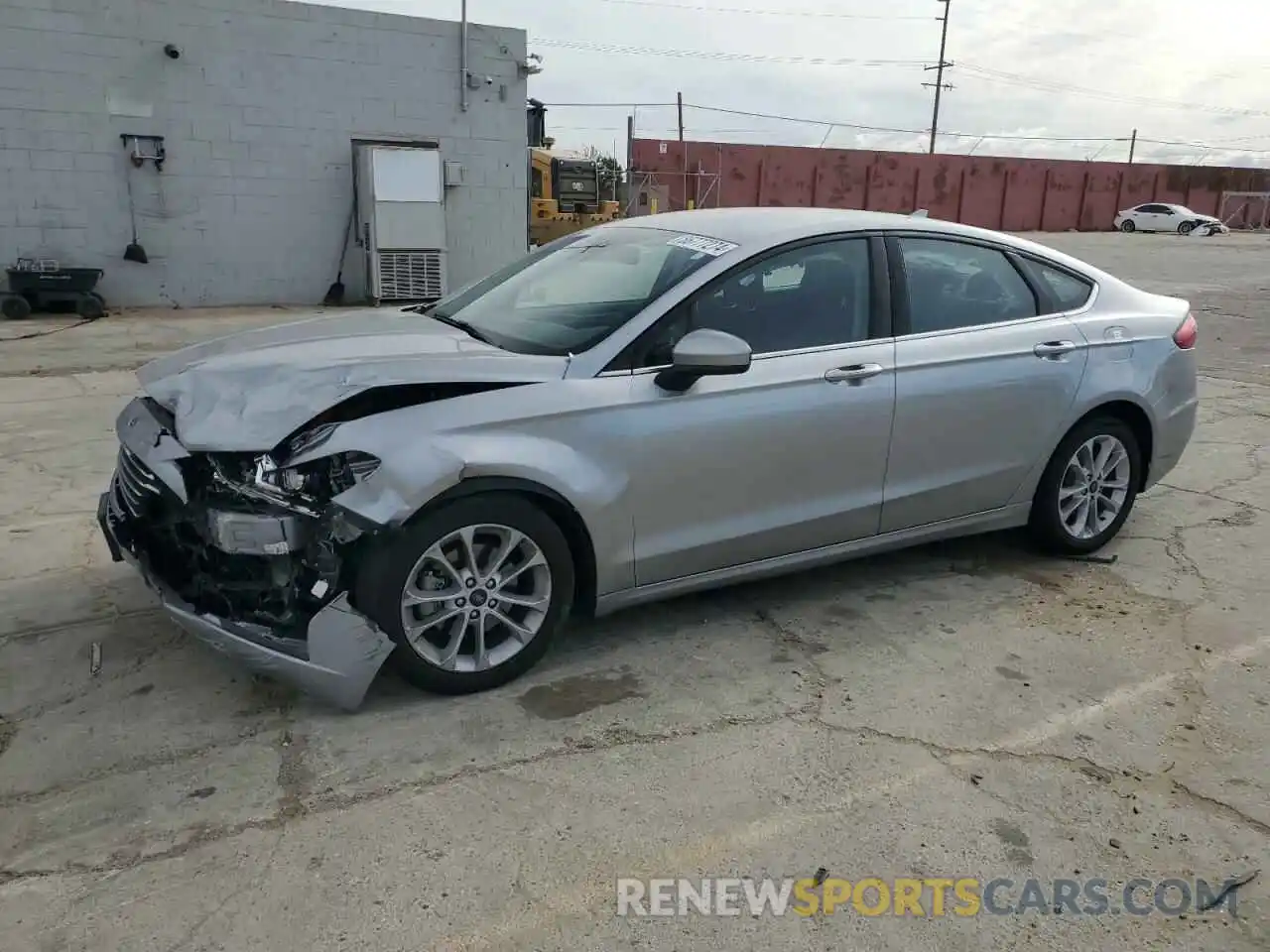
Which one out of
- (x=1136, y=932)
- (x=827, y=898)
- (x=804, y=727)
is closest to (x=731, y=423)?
(x=804, y=727)

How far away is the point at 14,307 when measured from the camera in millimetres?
11883

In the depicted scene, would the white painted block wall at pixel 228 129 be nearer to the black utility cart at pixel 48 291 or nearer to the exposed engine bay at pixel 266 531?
the black utility cart at pixel 48 291

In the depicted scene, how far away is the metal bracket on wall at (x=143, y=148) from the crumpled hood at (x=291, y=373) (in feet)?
35.3

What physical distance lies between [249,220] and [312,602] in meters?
12.1

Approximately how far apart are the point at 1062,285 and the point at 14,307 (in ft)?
39.6

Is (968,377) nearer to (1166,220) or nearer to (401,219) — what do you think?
(401,219)

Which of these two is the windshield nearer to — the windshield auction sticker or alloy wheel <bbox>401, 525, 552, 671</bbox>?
the windshield auction sticker

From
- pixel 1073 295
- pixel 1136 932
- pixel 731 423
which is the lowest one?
pixel 1136 932

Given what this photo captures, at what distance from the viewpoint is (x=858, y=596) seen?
4.24m

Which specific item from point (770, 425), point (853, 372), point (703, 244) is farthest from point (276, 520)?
point (853, 372)

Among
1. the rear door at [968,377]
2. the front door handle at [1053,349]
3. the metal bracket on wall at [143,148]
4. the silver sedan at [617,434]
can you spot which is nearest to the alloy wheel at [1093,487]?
the silver sedan at [617,434]

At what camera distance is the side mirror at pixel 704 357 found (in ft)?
10.9

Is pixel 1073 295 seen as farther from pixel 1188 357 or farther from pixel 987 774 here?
pixel 987 774

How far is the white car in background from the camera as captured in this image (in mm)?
39656
